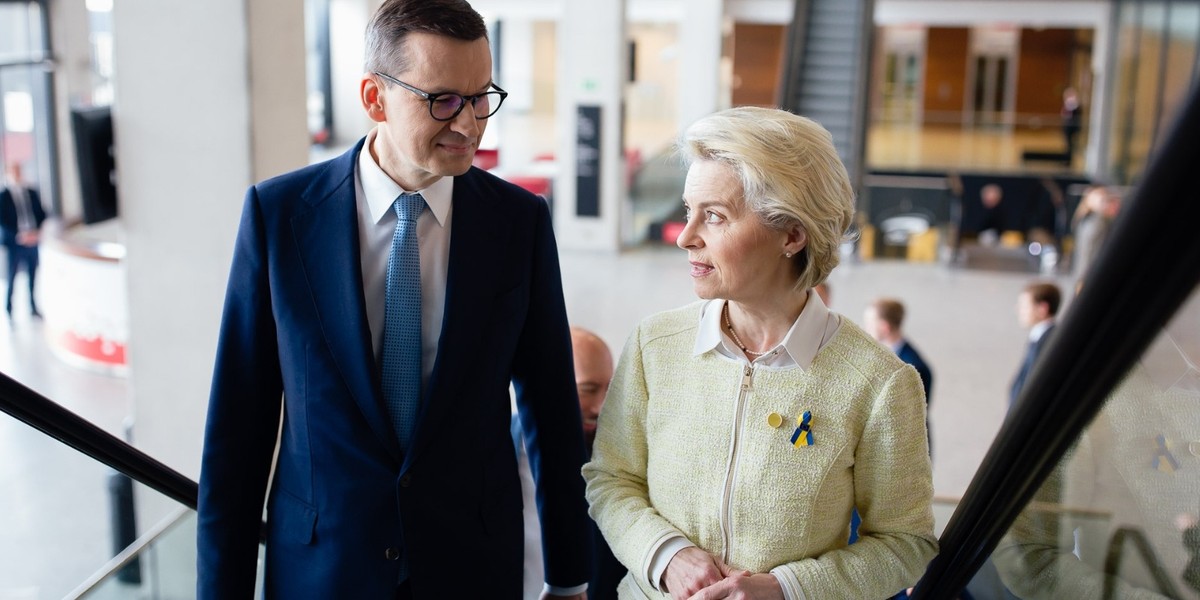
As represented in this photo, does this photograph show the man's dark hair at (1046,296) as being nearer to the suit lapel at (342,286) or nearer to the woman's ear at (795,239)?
the woman's ear at (795,239)

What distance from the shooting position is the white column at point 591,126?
54.6 ft

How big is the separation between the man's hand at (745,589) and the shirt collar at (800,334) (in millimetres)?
361

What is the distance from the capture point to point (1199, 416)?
1.74m

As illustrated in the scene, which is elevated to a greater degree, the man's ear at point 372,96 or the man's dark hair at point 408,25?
the man's dark hair at point 408,25

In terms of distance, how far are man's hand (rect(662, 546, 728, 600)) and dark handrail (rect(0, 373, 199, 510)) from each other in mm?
1259

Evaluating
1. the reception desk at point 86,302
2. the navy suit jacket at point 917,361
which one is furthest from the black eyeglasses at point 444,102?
the reception desk at point 86,302

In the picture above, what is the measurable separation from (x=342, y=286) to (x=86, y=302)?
461 inches

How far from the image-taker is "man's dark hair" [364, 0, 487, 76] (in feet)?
6.54

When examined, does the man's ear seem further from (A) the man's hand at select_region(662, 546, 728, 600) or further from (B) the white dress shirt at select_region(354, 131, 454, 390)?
(A) the man's hand at select_region(662, 546, 728, 600)

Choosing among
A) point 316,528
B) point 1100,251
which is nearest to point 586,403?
point 316,528

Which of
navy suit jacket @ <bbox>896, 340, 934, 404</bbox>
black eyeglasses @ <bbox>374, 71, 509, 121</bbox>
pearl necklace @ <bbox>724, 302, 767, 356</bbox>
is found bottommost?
navy suit jacket @ <bbox>896, 340, 934, 404</bbox>

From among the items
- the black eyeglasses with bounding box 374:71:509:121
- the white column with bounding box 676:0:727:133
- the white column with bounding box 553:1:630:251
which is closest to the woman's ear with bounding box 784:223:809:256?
the black eyeglasses with bounding box 374:71:509:121

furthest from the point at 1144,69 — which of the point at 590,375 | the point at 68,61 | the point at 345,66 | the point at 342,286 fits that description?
the point at 342,286

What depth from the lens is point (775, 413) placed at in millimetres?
1945
